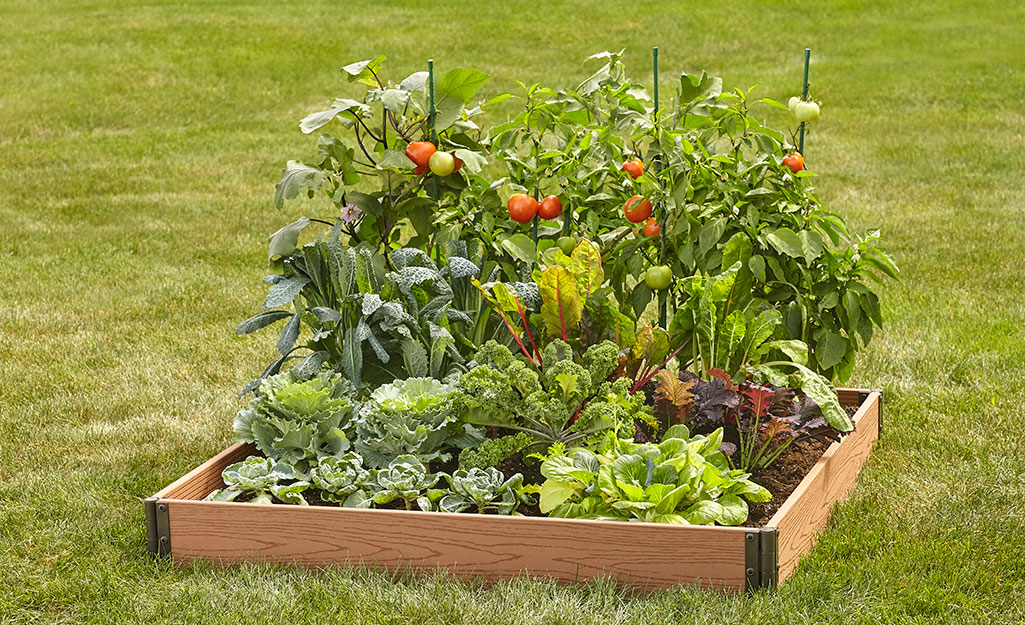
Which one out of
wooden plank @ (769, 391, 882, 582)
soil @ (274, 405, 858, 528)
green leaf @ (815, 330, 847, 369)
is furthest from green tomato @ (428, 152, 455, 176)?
wooden plank @ (769, 391, 882, 582)

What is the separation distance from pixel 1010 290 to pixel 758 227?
286 cm

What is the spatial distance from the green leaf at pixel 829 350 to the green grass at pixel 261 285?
15.7 inches

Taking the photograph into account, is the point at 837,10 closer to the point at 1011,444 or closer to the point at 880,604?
the point at 1011,444

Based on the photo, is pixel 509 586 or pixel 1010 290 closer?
pixel 509 586

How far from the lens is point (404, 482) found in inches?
122

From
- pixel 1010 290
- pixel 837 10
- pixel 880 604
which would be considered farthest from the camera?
pixel 837 10

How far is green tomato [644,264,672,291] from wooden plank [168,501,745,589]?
1005 mm

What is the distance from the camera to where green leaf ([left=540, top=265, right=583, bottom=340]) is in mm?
3389

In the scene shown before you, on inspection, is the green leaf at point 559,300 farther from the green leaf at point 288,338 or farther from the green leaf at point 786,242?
the green leaf at point 288,338

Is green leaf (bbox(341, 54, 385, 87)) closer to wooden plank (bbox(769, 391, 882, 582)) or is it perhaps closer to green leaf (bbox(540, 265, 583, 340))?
green leaf (bbox(540, 265, 583, 340))

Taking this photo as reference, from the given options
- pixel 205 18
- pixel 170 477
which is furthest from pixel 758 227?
pixel 205 18

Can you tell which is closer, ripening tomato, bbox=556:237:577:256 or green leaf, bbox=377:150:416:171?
green leaf, bbox=377:150:416:171

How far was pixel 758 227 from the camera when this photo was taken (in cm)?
361

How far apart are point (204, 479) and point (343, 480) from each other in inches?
17.6
